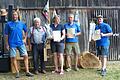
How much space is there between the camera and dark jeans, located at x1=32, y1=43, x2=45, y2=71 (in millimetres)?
12312

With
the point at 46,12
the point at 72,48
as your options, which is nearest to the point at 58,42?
the point at 72,48

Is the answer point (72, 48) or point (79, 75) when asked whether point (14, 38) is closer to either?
point (72, 48)

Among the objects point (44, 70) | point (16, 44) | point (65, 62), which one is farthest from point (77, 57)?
point (16, 44)

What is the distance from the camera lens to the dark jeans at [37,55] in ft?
40.4

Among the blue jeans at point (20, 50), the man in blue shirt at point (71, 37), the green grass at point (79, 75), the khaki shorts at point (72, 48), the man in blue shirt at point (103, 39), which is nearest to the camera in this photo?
the green grass at point (79, 75)

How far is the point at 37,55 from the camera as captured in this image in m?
12.5

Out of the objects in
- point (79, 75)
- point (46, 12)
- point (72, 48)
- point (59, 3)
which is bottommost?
point (79, 75)

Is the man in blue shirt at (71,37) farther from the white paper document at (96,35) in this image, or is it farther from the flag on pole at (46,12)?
the flag on pole at (46,12)

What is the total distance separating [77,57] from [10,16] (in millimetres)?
2654

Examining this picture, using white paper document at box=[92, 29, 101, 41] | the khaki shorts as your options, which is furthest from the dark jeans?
white paper document at box=[92, 29, 101, 41]

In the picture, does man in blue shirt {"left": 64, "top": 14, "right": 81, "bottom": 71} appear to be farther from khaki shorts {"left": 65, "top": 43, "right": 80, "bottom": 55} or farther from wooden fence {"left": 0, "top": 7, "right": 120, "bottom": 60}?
wooden fence {"left": 0, "top": 7, "right": 120, "bottom": 60}

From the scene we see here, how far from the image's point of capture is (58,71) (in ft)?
41.4

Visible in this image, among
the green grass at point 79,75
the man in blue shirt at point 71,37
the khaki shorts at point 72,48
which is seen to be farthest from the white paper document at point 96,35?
the green grass at point 79,75

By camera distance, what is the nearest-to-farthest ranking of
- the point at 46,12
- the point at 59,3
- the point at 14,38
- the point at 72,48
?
the point at 14,38 < the point at 72,48 < the point at 46,12 < the point at 59,3
